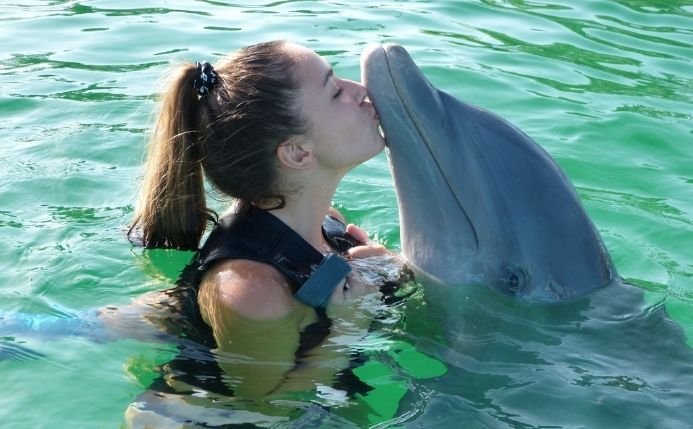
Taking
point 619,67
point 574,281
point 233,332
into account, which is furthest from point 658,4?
point 233,332

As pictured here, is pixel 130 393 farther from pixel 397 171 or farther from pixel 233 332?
pixel 397 171

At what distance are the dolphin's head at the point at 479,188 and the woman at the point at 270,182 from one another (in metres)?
0.20

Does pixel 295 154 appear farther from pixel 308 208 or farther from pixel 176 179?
pixel 176 179

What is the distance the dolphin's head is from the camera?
17.9 ft

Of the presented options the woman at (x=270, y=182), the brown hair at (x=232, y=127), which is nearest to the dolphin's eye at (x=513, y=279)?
the woman at (x=270, y=182)

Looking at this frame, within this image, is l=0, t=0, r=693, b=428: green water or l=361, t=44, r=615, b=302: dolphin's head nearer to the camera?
l=361, t=44, r=615, b=302: dolphin's head

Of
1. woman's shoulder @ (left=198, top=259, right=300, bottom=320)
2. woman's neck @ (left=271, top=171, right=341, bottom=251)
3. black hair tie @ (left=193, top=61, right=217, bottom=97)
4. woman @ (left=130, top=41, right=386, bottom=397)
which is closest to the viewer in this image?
woman's shoulder @ (left=198, top=259, right=300, bottom=320)

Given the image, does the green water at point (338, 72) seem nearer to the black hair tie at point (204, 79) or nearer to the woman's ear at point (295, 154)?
the woman's ear at point (295, 154)

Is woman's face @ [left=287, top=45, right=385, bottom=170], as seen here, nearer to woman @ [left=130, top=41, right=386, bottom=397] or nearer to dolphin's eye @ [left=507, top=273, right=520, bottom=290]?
woman @ [left=130, top=41, right=386, bottom=397]

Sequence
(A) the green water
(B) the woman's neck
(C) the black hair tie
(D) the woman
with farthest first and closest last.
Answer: (A) the green water < (B) the woman's neck < (C) the black hair tie < (D) the woman

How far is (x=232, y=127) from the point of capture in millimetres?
5457

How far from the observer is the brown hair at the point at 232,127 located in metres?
5.46

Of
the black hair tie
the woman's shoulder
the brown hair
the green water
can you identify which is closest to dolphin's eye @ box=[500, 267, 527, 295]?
the green water

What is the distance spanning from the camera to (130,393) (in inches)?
223
